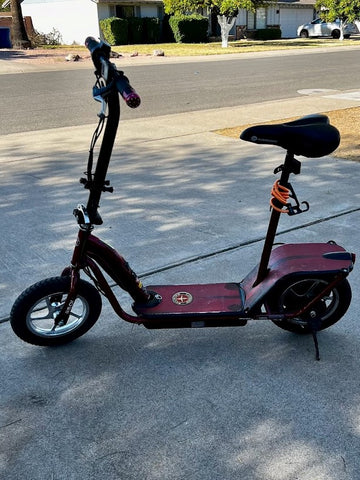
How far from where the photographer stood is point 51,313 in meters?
3.08

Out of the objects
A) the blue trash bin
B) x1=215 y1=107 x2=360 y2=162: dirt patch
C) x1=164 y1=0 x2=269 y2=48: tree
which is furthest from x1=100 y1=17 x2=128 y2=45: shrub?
x1=215 y1=107 x2=360 y2=162: dirt patch

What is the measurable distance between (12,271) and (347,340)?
7.93 ft

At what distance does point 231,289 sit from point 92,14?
120ft

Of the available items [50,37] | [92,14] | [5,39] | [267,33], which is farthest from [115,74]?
[267,33]

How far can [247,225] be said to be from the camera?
16.1 ft

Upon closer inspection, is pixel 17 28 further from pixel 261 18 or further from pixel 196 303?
pixel 196 303

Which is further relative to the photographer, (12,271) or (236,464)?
(12,271)

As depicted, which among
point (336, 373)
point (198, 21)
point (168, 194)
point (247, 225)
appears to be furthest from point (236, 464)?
point (198, 21)

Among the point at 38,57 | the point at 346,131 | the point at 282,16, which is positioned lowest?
the point at 346,131

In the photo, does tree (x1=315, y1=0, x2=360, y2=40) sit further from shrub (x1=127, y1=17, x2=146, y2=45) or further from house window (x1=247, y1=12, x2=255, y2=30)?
shrub (x1=127, y1=17, x2=146, y2=45)

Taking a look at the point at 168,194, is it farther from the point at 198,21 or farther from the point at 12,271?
the point at 198,21

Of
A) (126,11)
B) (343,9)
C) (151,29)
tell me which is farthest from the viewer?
(126,11)

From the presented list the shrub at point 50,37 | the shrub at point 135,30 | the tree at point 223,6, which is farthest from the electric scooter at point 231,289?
the shrub at point 50,37

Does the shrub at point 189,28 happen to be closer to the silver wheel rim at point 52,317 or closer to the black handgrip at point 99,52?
the silver wheel rim at point 52,317
